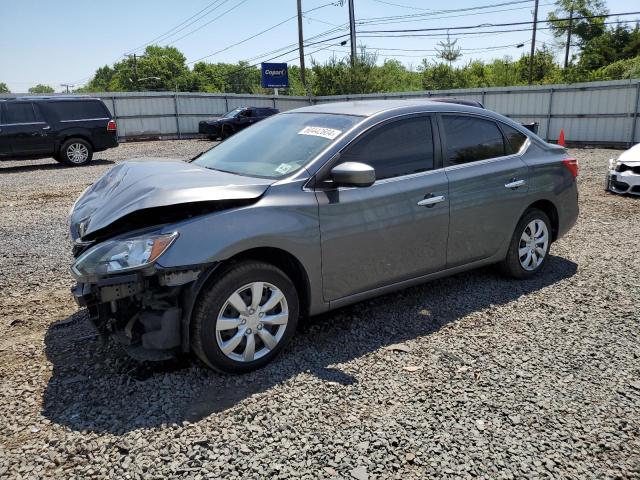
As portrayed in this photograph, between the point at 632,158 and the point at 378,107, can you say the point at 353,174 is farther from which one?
the point at 632,158

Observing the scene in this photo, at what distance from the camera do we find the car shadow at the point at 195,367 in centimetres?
294

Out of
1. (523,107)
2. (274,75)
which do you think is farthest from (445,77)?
(523,107)

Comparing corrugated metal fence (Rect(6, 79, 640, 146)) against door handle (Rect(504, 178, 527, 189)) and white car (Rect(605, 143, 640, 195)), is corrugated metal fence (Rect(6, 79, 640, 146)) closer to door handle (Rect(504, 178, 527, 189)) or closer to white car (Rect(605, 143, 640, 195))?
white car (Rect(605, 143, 640, 195))

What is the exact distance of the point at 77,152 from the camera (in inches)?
577

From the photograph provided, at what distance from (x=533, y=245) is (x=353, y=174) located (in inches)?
101

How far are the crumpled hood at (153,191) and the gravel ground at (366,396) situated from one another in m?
0.95

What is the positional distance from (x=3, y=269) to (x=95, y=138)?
10.6 meters

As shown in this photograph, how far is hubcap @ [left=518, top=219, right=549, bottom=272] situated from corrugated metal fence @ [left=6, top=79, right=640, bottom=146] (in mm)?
15421

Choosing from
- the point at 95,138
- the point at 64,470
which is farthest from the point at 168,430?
the point at 95,138

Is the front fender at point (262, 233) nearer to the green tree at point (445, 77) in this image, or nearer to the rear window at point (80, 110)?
the rear window at point (80, 110)

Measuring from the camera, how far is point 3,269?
5.31m

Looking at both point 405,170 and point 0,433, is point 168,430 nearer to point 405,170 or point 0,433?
point 0,433

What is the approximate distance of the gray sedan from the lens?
305 centimetres

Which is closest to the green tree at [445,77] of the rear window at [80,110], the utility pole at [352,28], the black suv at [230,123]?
the utility pole at [352,28]
